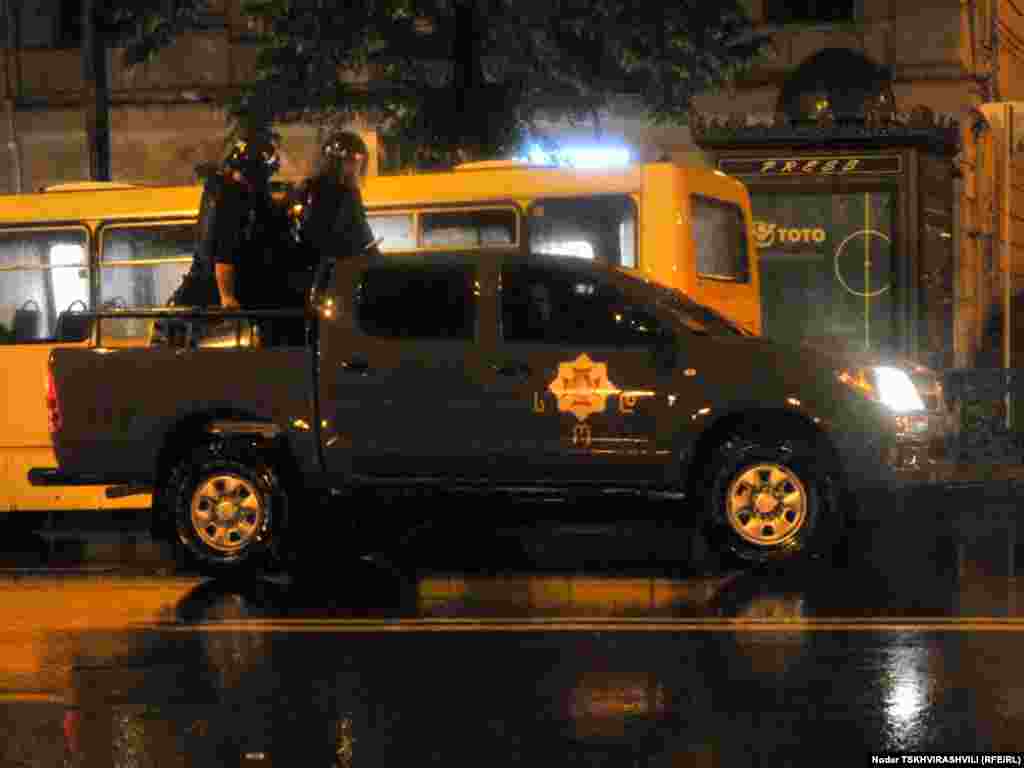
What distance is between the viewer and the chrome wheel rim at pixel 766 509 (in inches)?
448

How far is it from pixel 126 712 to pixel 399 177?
9.57 metres

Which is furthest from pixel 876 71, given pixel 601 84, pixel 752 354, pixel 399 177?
pixel 752 354

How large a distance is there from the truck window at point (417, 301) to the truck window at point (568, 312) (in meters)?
0.26

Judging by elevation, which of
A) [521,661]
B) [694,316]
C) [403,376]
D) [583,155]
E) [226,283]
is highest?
[583,155]

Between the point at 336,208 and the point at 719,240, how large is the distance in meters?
4.27

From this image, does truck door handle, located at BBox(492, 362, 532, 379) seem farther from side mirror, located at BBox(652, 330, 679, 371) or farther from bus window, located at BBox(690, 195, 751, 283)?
bus window, located at BBox(690, 195, 751, 283)

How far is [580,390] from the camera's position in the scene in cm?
1139

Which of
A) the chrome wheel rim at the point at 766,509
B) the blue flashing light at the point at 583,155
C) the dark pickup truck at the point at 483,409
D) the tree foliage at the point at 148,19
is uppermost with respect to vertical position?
the tree foliage at the point at 148,19

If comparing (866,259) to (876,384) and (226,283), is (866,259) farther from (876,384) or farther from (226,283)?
(876,384)

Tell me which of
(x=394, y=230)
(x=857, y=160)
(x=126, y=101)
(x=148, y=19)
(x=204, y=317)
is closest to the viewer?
(x=204, y=317)

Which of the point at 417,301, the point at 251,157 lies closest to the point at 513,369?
the point at 417,301

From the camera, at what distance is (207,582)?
37.8 ft

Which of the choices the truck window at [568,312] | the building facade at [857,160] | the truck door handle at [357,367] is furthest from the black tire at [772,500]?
the building facade at [857,160]

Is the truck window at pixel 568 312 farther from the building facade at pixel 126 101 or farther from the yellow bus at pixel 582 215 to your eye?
the building facade at pixel 126 101
